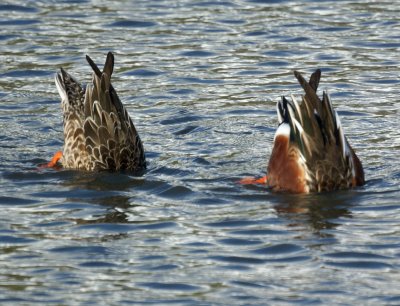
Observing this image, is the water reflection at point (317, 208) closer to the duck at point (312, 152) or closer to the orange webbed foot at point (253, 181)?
the duck at point (312, 152)

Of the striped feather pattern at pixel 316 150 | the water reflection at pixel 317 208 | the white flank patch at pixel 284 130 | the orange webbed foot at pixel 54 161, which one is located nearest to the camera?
the water reflection at pixel 317 208

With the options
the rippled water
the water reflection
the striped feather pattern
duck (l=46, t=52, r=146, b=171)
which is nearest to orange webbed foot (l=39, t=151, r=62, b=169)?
duck (l=46, t=52, r=146, b=171)

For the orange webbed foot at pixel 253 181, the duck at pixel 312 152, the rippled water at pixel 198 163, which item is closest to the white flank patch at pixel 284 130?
the duck at pixel 312 152

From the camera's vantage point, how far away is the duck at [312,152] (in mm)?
10453

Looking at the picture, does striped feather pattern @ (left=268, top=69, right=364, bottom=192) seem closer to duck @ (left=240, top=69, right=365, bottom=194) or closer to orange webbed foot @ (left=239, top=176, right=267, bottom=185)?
duck @ (left=240, top=69, right=365, bottom=194)

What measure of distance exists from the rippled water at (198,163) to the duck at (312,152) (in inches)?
6.0

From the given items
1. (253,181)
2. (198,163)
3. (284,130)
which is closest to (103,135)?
(198,163)

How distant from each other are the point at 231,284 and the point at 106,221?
1825 mm

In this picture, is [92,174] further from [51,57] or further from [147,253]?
[51,57]

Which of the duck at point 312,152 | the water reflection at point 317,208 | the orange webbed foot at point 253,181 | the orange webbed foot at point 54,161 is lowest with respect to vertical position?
the water reflection at point 317,208

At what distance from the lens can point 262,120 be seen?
13.1 metres

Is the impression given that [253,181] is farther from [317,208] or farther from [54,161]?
[54,161]

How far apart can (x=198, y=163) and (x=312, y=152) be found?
1.38 metres

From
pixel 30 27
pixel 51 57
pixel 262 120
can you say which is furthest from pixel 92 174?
pixel 30 27
